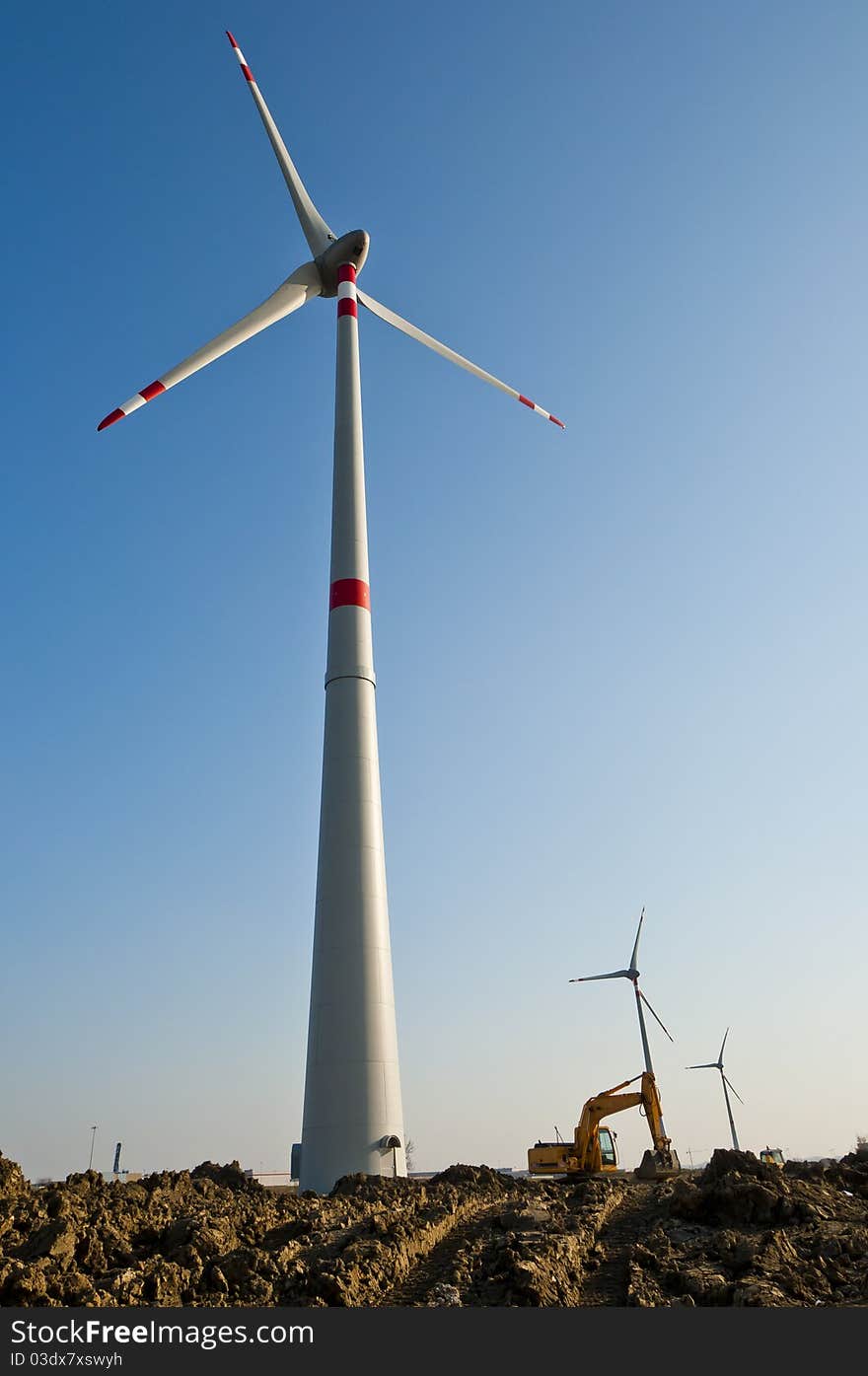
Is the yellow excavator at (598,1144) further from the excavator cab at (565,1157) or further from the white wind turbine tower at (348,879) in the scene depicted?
the white wind turbine tower at (348,879)

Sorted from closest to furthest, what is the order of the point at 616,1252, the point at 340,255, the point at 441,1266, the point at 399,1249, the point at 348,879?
1. the point at 399,1249
2. the point at 441,1266
3. the point at 616,1252
4. the point at 348,879
5. the point at 340,255

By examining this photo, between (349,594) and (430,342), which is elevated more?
(430,342)

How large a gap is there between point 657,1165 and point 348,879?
71.7 feet

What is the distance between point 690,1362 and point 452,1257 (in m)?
6.15

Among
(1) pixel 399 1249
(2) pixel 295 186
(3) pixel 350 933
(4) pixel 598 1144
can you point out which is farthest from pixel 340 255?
(4) pixel 598 1144

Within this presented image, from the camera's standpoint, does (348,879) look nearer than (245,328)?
Yes

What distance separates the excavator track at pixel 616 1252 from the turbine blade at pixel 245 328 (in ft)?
77.8

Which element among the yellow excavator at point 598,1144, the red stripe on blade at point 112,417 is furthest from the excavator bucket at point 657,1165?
the red stripe on blade at point 112,417

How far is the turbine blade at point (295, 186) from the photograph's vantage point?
34.8 meters

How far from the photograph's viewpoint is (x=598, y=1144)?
35844 millimetres

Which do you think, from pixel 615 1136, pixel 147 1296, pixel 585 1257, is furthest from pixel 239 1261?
pixel 615 1136

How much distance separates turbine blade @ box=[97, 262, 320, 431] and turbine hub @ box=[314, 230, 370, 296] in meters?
0.39

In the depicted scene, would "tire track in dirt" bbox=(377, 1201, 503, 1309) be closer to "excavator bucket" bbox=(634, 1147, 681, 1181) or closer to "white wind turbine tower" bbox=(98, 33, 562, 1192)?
"white wind turbine tower" bbox=(98, 33, 562, 1192)

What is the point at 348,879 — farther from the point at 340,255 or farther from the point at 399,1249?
the point at 340,255
